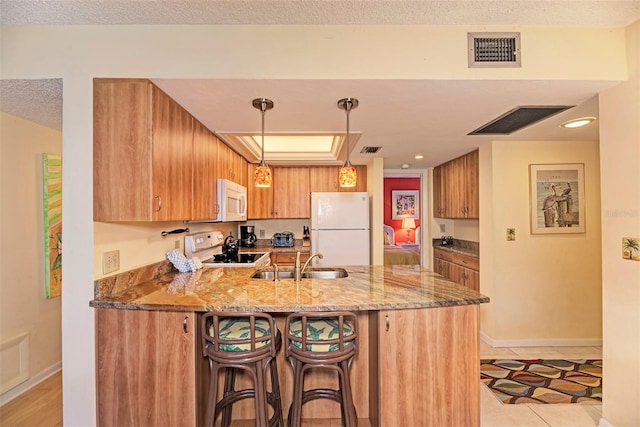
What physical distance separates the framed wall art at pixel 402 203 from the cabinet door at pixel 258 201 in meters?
4.01

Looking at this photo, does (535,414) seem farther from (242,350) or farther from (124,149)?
(124,149)

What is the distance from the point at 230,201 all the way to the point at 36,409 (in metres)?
2.05

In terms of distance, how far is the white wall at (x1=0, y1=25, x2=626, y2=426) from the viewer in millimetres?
1683

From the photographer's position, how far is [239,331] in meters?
1.61

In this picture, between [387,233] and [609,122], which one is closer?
[609,122]

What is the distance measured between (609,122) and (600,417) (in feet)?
6.48

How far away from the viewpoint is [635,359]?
1.72 meters

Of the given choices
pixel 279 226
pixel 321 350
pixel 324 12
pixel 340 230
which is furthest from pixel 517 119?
pixel 279 226

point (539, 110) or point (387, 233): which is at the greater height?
point (539, 110)

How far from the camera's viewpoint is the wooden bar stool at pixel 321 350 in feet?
5.09

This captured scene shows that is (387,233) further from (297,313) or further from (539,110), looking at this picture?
(297,313)

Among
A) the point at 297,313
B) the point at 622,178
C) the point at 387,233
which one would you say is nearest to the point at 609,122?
the point at 622,178

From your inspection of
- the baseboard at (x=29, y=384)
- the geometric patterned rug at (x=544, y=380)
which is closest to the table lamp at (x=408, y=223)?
the geometric patterned rug at (x=544, y=380)

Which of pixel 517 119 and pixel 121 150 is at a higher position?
pixel 517 119
